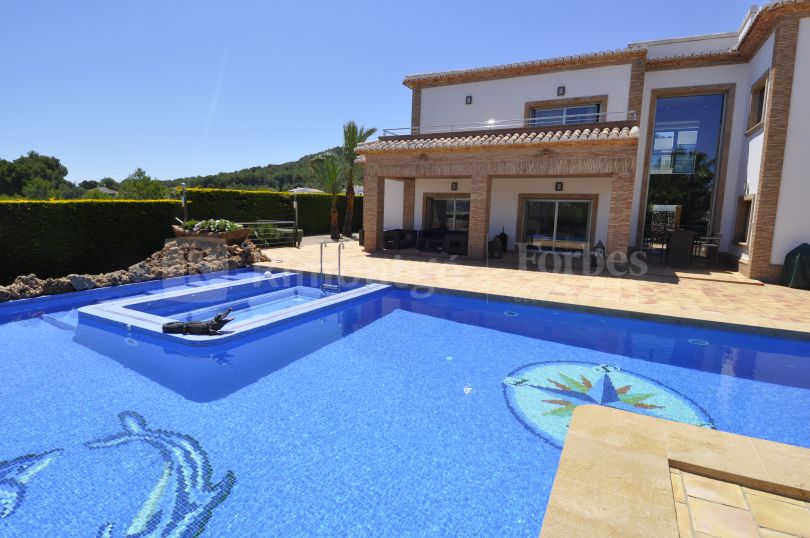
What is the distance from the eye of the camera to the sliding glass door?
1548cm

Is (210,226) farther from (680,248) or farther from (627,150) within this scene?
(680,248)

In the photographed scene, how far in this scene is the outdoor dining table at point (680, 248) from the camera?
13.4m

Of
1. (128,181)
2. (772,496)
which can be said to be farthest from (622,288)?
(128,181)

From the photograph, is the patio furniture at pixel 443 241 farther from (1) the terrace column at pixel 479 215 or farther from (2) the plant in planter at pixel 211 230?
(2) the plant in planter at pixel 211 230

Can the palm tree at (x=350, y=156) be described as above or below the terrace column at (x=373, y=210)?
above

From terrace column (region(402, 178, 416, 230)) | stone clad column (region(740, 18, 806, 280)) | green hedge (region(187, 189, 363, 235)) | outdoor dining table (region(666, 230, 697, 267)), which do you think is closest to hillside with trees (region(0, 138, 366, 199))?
green hedge (region(187, 189, 363, 235))

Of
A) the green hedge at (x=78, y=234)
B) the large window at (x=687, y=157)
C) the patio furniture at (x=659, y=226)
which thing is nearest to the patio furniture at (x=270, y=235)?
the green hedge at (x=78, y=234)

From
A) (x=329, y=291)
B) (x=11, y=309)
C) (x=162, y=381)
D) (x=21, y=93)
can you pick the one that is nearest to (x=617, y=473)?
(x=162, y=381)

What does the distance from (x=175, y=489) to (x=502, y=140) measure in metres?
12.7

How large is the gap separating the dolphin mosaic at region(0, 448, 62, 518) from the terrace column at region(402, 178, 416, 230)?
613 inches

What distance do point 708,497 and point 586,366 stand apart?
11.3 feet

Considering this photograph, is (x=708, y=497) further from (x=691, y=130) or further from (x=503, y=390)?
(x=691, y=130)

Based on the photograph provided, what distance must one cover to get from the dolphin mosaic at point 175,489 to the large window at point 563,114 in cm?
1563

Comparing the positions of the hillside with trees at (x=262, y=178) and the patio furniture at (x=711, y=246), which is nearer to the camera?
the patio furniture at (x=711, y=246)
